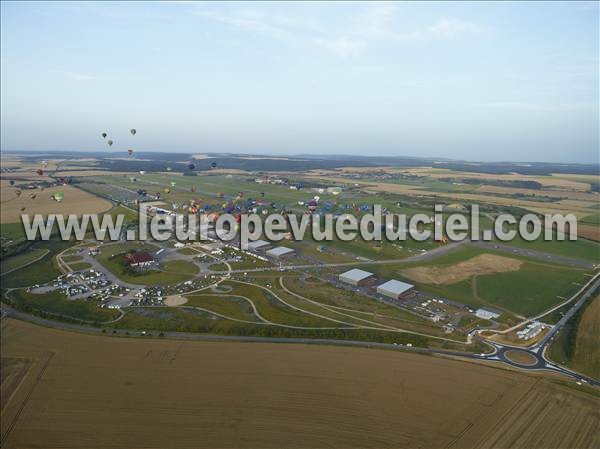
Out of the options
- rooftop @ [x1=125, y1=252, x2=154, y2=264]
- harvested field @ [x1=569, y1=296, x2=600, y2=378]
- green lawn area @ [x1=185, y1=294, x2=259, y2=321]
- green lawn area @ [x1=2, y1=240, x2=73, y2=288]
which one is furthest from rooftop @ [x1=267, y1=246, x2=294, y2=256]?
harvested field @ [x1=569, y1=296, x2=600, y2=378]

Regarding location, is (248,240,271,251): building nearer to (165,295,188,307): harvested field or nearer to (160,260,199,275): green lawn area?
(160,260,199,275): green lawn area

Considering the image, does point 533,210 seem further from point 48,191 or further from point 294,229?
point 48,191

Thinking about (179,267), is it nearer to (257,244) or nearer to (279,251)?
(257,244)

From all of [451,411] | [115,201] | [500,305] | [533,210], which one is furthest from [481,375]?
[115,201]

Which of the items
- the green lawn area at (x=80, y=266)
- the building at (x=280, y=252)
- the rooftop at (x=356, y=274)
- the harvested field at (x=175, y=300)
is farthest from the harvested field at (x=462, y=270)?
the green lawn area at (x=80, y=266)

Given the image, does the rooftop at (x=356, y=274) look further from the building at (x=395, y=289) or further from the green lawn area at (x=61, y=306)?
the green lawn area at (x=61, y=306)
